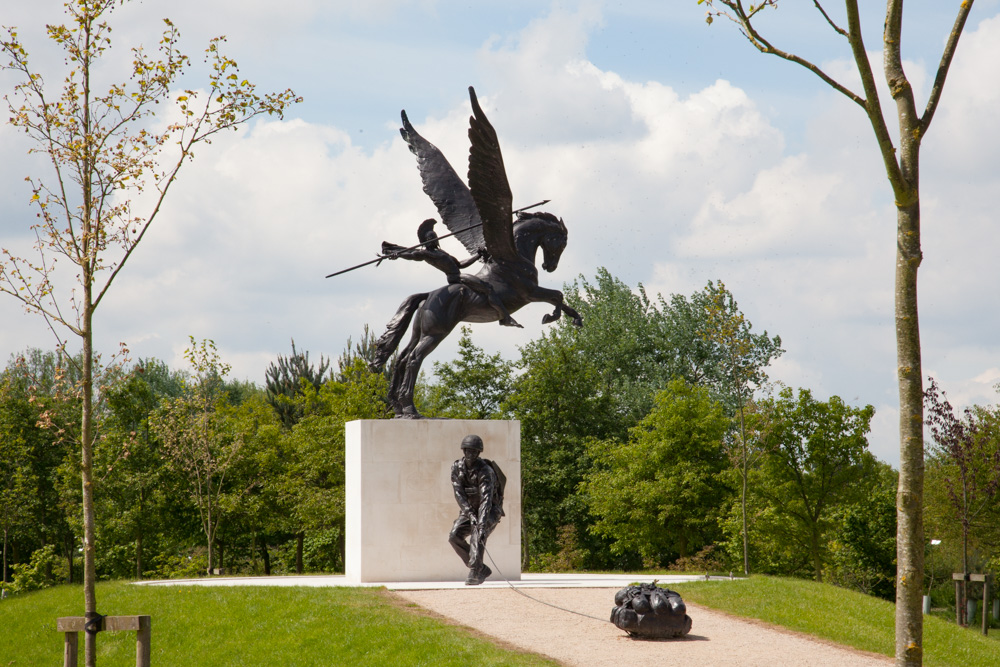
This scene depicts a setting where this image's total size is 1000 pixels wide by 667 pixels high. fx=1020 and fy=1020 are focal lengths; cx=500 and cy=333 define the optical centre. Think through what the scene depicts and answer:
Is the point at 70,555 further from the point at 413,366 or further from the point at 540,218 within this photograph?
the point at 540,218

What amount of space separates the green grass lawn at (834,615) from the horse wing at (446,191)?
607cm

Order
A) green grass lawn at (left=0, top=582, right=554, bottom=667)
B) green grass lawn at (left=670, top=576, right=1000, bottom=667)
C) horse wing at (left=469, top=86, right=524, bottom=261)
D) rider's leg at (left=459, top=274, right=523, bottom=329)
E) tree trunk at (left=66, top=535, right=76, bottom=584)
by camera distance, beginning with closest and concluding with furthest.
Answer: green grass lawn at (left=0, top=582, right=554, bottom=667)
green grass lawn at (left=670, top=576, right=1000, bottom=667)
horse wing at (left=469, top=86, right=524, bottom=261)
rider's leg at (left=459, top=274, right=523, bottom=329)
tree trunk at (left=66, top=535, right=76, bottom=584)

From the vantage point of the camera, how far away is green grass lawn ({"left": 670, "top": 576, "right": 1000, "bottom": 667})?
11.1 meters

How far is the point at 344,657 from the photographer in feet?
33.3

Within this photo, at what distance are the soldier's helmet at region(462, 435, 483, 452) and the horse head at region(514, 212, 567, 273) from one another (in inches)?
127

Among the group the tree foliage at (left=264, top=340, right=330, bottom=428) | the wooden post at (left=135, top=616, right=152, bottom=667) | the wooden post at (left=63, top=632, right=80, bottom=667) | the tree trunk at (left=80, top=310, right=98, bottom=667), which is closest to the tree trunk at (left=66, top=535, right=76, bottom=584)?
the tree foliage at (left=264, top=340, right=330, bottom=428)

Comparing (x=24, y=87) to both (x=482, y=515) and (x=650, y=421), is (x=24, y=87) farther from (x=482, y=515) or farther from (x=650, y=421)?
(x=650, y=421)

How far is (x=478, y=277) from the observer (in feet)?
50.5

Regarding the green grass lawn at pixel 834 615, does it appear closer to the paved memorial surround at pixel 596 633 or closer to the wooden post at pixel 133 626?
the paved memorial surround at pixel 596 633

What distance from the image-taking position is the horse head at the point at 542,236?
612 inches

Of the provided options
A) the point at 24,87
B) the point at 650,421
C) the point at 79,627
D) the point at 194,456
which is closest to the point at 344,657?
the point at 79,627

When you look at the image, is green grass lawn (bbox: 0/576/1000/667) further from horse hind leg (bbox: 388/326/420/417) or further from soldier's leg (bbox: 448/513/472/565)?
horse hind leg (bbox: 388/326/420/417)

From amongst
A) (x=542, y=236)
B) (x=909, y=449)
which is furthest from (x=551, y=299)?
(x=909, y=449)

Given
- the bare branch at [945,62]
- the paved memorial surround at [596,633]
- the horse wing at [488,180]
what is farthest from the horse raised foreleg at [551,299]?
the bare branch at [945,62]
